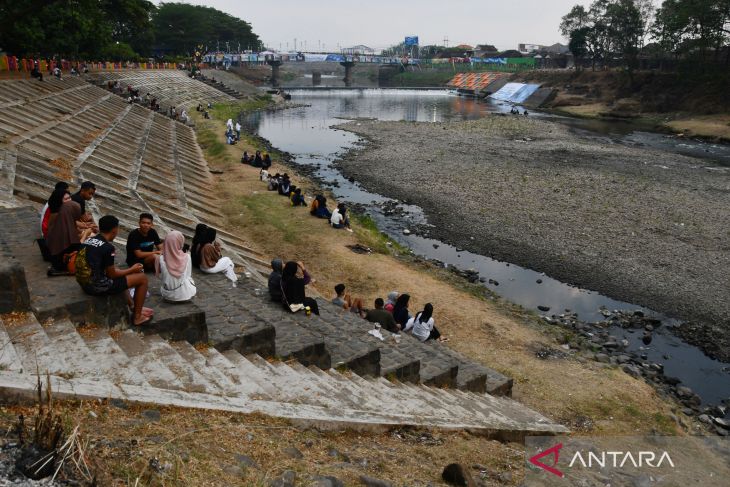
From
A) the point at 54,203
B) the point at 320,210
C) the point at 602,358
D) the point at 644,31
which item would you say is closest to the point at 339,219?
the point at 320,210

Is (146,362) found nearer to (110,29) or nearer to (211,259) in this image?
(211,259)

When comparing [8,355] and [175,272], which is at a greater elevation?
[175,272]

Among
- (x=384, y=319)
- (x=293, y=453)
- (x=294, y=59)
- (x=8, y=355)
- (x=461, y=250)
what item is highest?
(x=294, y=59)

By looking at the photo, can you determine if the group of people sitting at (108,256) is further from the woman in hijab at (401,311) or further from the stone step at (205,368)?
the woman in hijab at (401,311)

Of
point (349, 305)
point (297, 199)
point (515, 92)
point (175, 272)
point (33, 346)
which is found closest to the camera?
point (33, 346)

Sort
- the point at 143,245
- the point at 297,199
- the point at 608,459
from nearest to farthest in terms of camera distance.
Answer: the point at 608,459, the point at 143,245, the point at 297,199

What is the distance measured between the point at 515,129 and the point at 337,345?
5704 centimetres

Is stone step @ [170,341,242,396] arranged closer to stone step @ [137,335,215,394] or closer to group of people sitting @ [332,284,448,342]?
stone step @ [137,335,215,394]

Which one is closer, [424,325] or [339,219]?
[424,325]

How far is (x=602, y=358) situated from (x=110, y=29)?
6883 cm

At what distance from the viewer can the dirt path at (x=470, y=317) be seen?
38.7ft

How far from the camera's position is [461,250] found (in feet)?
77.4

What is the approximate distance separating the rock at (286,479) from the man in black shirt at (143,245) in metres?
5.70

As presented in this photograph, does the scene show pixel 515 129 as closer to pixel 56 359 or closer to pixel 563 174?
pixel 563 174
